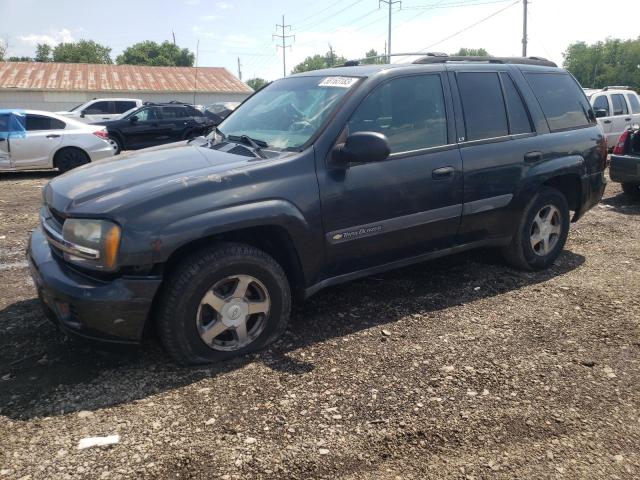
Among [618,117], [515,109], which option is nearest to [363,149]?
[515,109]

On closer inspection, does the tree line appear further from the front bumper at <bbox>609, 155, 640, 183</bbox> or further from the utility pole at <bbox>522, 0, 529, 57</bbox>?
the front bumper at <bbox>609, 155, 640, 183</bbox>

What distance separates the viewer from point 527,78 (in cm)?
468

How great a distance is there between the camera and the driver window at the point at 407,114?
144 inches

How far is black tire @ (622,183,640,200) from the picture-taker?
8.45 m

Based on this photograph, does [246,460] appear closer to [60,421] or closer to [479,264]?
[60,421]

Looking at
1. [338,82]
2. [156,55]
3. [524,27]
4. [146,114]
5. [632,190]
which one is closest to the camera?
[338,82]

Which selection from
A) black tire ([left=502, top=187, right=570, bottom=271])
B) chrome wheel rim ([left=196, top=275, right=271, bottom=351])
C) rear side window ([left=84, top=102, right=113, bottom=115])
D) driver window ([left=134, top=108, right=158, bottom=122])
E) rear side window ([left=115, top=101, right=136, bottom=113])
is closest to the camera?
chrome wheel rim ([left=196, top=275, right=271, bottom=351])

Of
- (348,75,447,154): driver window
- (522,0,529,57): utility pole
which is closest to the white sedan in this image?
(348,75,447,154): driver window

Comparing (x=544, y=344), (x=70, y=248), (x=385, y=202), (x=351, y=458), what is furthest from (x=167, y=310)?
(x=544, y=344)

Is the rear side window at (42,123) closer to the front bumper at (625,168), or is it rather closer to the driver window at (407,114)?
the driver window at (407,114)

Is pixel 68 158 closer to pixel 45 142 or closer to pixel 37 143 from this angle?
pixel 45 142

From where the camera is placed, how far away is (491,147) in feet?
13.8

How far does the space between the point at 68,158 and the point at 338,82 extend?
9.16 metres

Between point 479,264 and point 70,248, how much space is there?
369cm
